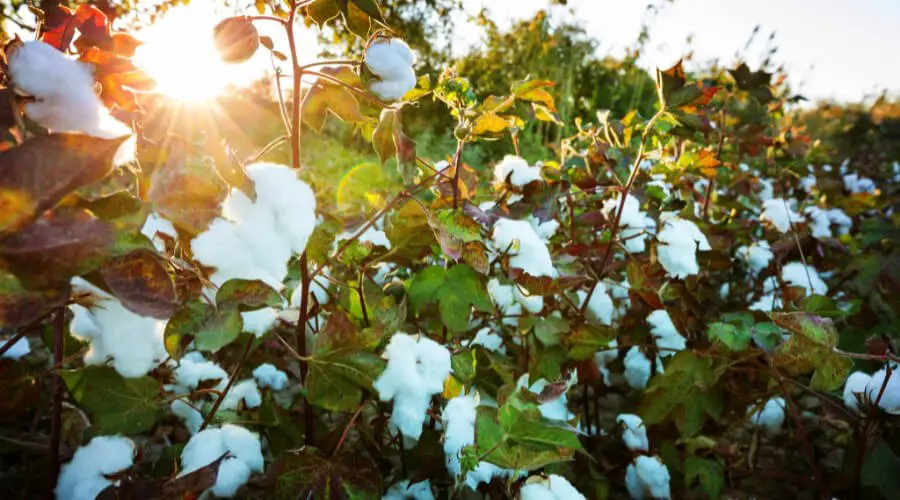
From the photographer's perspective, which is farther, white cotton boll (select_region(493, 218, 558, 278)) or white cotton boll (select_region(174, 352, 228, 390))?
white cotton boll (select_region(174, 352, 228, 390))

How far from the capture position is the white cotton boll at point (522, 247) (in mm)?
908

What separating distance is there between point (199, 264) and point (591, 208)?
3.23 feet

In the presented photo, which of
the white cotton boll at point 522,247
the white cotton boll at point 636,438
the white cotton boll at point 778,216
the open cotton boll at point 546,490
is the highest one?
the white cotton boll at point 778,216

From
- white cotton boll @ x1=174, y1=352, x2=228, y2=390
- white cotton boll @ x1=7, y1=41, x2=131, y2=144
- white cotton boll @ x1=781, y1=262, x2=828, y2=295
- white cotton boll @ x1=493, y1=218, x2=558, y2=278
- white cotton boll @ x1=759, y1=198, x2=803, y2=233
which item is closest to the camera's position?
white cotton boll @ x1=7, y1=41, x2=131, y2=144

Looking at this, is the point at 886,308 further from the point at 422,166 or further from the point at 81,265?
the point at 81,265

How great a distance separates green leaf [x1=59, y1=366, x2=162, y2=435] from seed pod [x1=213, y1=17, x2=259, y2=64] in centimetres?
41

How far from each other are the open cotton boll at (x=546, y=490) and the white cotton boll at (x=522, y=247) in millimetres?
283

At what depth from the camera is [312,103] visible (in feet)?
2.61

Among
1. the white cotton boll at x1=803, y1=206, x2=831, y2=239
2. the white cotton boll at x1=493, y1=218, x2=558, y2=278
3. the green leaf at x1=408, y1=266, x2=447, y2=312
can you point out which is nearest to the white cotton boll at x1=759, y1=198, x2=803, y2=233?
the white cotton boll at x1=803, y1=206, x2=831, y2=239

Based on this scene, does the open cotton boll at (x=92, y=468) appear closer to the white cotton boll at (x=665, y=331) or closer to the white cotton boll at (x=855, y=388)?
the white cotton boll at (x=665, y=331)

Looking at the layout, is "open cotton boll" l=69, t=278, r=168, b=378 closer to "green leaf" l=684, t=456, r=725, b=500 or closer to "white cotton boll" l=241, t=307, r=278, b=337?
"white cotton boll" l=241, t=307, r=278, b=337

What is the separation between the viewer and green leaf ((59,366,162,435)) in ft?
2.49

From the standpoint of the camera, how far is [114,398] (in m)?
0.80

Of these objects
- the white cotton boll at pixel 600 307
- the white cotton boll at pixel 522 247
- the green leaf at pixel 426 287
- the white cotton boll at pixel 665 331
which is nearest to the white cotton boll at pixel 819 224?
the white cotton boll at pixel 665 331
